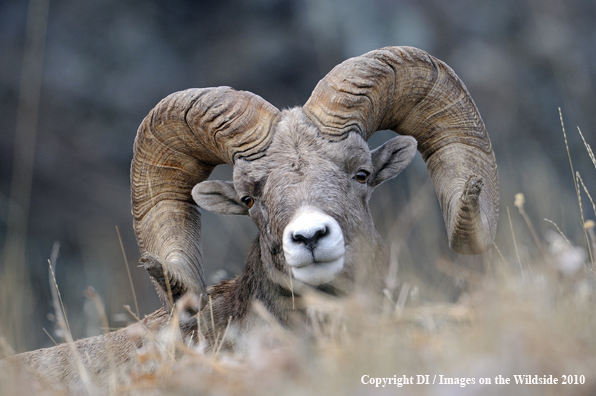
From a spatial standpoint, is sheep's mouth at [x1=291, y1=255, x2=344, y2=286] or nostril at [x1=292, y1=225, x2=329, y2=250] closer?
nostril at [x1=292, y1=225, x2=329, y2=250]

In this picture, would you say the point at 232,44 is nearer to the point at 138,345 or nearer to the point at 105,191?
the point at 105,191

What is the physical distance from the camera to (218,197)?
5.23 meters

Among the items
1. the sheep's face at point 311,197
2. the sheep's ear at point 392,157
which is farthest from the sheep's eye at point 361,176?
the sheep's ear at point 392,157

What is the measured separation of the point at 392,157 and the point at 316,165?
0.98 meters

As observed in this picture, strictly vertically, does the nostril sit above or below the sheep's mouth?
above

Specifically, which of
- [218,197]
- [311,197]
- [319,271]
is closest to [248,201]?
[218,197]

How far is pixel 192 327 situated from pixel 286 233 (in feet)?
5.69

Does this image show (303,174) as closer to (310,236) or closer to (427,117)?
(310,236)

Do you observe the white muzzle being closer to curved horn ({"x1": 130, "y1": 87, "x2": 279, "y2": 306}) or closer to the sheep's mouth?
the sheep's mouth

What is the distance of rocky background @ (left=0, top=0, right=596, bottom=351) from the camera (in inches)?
482

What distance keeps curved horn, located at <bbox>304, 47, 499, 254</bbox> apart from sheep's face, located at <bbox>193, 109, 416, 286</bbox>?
0.21 m

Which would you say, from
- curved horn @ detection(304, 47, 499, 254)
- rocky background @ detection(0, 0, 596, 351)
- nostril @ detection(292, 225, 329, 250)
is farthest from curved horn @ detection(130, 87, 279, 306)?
rocky background @ detection(0, 0, 596, 351)

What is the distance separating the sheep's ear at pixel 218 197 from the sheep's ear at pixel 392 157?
3.86 ft

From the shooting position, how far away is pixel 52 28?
1306 centimetres
